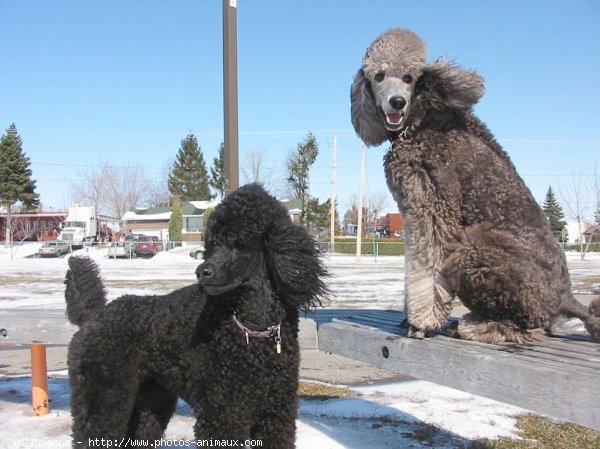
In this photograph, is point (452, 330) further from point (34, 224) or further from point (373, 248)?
point (34, 224)

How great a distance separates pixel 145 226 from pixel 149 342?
172 feet

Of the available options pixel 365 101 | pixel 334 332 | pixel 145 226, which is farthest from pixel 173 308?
pixel 145 226

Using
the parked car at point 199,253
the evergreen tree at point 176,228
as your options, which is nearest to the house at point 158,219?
the evergreen tree at point 176,228

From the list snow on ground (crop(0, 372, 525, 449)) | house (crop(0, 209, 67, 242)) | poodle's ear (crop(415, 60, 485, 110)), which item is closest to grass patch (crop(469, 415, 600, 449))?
snow on ground (crop(0, 372, 525, 449))

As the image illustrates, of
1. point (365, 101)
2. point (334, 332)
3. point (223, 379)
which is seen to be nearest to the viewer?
point (223, 379)

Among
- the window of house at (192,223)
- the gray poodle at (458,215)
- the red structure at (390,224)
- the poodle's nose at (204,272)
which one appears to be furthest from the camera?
the red structure at (390,224)

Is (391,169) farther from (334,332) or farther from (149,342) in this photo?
(149,342)

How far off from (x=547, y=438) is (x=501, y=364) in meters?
2.15

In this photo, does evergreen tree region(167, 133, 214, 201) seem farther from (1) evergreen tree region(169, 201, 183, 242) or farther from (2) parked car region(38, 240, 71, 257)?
(2) parked car region(38, 240, 71, 257)

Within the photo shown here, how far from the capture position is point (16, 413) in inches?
176

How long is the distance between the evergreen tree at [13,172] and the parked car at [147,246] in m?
18.1

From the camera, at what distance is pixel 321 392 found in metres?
5.18

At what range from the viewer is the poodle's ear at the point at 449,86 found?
291cm

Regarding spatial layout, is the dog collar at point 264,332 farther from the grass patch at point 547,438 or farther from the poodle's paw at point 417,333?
the grass patch at point 547,438
